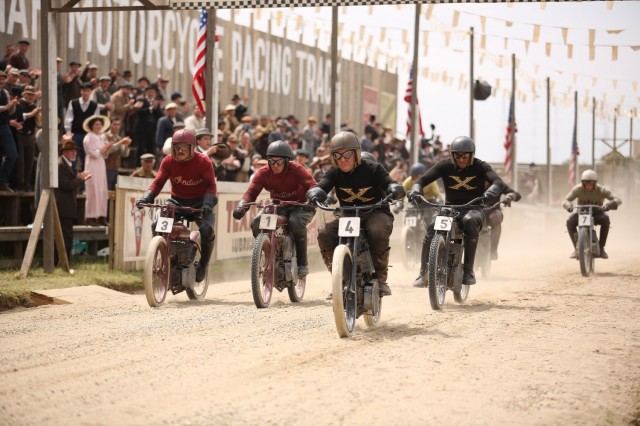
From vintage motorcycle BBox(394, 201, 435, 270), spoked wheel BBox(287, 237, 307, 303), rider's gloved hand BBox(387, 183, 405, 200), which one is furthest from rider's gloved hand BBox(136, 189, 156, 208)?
vintage motorcycle BBox(394, 201, 435, 270)

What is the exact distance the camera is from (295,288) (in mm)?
14562

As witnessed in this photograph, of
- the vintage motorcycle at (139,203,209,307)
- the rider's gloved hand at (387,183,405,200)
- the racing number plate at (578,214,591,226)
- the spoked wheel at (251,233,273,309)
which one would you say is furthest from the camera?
the racing number plate at (578,214,591,226)

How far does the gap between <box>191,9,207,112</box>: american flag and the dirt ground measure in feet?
22.8

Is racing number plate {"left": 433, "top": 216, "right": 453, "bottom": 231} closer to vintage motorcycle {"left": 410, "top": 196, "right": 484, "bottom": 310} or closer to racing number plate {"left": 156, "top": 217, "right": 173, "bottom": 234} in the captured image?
vintage motorcycle {"left": 410, "top": 196, "right": 484, "bottom": 310}

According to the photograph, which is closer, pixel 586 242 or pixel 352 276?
pixel 352 276

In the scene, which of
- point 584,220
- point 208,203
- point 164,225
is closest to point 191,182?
point 208,203

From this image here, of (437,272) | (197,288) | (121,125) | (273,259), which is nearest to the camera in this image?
(437,272)

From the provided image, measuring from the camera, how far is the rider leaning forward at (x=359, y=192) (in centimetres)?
1142

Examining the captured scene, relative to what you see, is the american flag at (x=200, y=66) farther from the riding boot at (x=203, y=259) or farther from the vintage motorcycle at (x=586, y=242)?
the vintage motorcycle at (x=586, y=242)

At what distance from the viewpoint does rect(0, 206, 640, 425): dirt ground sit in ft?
23.8

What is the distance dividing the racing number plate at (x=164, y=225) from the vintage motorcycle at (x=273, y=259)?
3.17 ft

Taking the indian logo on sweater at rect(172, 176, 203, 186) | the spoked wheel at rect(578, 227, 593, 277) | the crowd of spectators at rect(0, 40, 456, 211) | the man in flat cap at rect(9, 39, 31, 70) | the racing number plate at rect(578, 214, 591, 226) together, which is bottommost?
the spoked wheel at rect(578, 227, 593, 277)

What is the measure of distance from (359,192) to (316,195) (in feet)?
1.77

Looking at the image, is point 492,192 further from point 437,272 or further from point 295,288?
point 295,288
